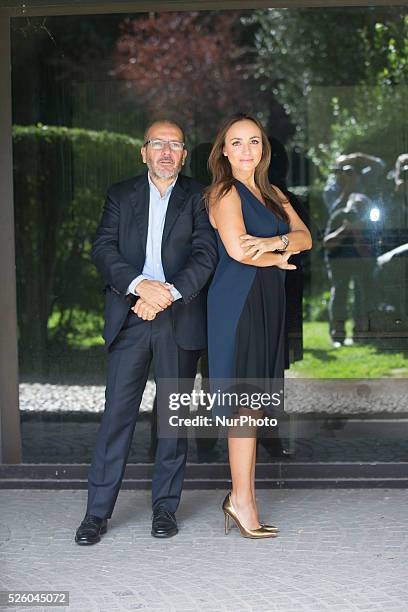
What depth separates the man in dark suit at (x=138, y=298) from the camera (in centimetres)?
530

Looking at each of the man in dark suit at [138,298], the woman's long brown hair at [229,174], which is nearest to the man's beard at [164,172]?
the man in dark suit at [138,298]

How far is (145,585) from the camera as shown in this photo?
466cm

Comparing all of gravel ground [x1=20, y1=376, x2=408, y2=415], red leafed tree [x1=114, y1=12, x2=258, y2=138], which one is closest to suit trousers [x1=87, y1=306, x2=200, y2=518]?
gravel ground [x1=20, y1=376, x2=408, y2=415]

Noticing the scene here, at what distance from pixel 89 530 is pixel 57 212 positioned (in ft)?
7.67

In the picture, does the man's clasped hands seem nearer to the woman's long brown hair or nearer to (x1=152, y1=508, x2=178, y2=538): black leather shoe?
the woman's long brown hair

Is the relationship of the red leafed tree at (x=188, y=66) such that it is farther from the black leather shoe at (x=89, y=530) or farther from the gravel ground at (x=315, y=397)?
the black leather shoe at (x=89, y=530)

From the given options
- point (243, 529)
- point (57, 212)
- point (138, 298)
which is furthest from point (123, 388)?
point (57, 212)

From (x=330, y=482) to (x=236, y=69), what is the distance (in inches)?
127

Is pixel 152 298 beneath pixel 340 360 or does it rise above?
above

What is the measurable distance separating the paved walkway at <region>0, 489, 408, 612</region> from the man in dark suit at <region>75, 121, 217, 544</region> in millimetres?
216

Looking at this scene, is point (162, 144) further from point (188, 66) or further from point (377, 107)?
point (188, 66)

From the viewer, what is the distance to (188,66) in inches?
300

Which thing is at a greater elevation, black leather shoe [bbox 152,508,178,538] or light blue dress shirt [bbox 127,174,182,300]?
light blue dress shirt [bbox 127,174,182,300]

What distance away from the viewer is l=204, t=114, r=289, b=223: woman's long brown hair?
5.25 meters
